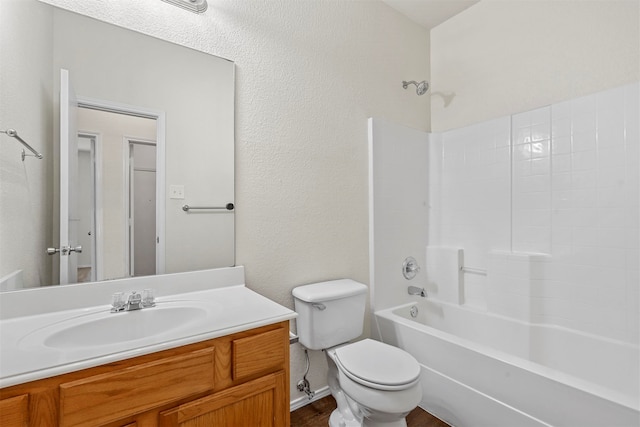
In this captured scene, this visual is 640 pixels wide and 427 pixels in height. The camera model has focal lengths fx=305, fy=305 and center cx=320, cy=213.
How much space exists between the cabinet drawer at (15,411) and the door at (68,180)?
1.91ft

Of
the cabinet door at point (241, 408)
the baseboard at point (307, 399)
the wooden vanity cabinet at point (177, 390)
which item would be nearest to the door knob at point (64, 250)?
the wooden vanity cabinet at point (177, 390)

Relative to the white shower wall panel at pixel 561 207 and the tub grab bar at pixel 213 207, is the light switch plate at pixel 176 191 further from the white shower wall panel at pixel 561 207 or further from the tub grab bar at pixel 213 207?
the white shower wall panel at pixel 561 207

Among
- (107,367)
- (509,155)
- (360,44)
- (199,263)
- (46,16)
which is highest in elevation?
(360,44)

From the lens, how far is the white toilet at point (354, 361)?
1295 millimetres

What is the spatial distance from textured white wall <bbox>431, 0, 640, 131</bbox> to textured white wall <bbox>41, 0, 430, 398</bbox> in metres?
0.53

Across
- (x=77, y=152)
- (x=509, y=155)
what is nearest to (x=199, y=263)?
(x=77, y=152)

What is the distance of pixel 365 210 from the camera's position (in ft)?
7.06

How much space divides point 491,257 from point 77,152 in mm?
2429

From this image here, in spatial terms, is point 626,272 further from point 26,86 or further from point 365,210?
point 26,86

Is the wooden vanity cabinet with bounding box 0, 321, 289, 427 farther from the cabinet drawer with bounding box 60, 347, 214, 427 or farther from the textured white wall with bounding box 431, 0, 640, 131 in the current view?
the textured white wall with bounding box 431, 0, 640, 131

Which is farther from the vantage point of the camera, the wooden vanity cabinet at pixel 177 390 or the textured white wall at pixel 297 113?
the textured white wall at pixel 297 113

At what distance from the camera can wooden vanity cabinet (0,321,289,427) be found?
2.43 ft

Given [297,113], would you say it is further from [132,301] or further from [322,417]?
[322,417]

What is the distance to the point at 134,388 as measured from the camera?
32.9 inches
